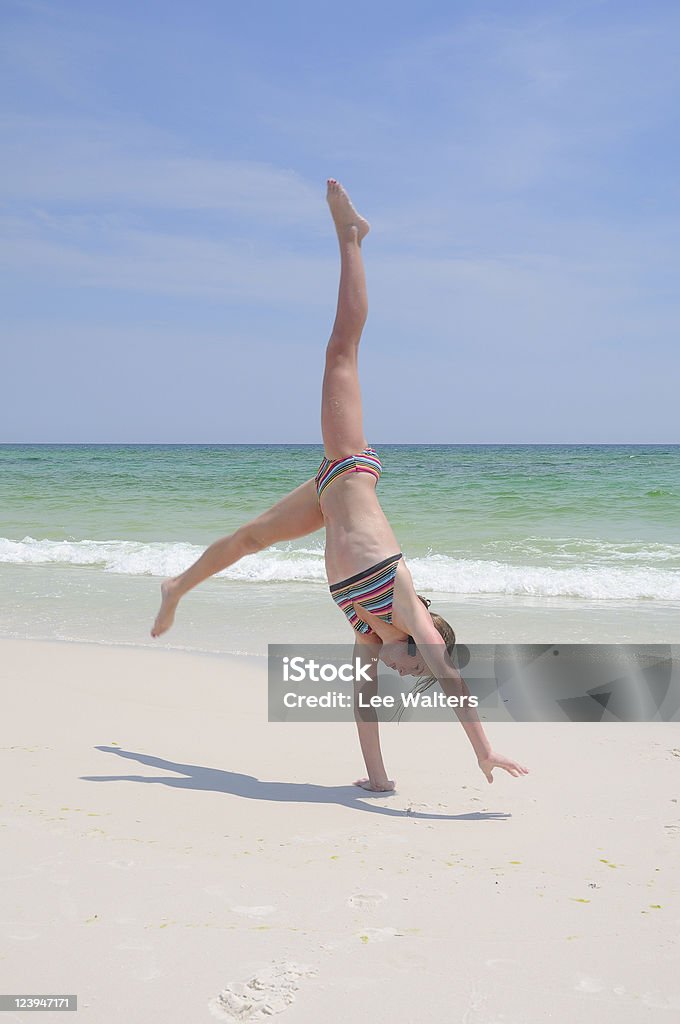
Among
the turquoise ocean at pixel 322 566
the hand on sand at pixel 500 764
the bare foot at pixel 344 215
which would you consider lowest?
the hand on sand at pixel 500 764

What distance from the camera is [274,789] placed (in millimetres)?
3889

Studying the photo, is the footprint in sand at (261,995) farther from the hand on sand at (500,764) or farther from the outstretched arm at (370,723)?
the outstretched arm at (370,723)

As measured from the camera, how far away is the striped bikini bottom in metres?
3.58

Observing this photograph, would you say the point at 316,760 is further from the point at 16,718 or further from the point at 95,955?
the point at 95,955

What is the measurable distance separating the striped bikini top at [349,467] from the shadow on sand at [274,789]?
4.27 feet

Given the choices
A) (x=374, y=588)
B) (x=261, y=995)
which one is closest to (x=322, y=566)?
(x=374, y=588)

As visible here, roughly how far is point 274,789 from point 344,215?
8.44ft

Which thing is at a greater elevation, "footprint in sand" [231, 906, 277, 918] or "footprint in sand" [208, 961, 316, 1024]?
"footprint in sand" [231, 906, 277, 918]

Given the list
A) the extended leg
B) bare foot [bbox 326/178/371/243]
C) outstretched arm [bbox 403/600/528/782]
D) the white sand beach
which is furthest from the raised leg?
the white sand beach

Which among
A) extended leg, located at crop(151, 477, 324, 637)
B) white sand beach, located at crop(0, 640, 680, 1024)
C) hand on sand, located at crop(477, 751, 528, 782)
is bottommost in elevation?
white sand beach, located at crop(0, 640, 680, 1024)

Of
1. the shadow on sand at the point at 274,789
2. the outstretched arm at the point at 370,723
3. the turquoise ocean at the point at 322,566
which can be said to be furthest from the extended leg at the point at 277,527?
the turquoise ocean at the point at 322,566

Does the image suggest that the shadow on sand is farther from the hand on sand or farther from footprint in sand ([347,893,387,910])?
footprint in sand ([347,893,387,910])

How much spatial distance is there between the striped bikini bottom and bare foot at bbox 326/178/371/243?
1.48 metres

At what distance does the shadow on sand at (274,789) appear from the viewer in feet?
11.8
